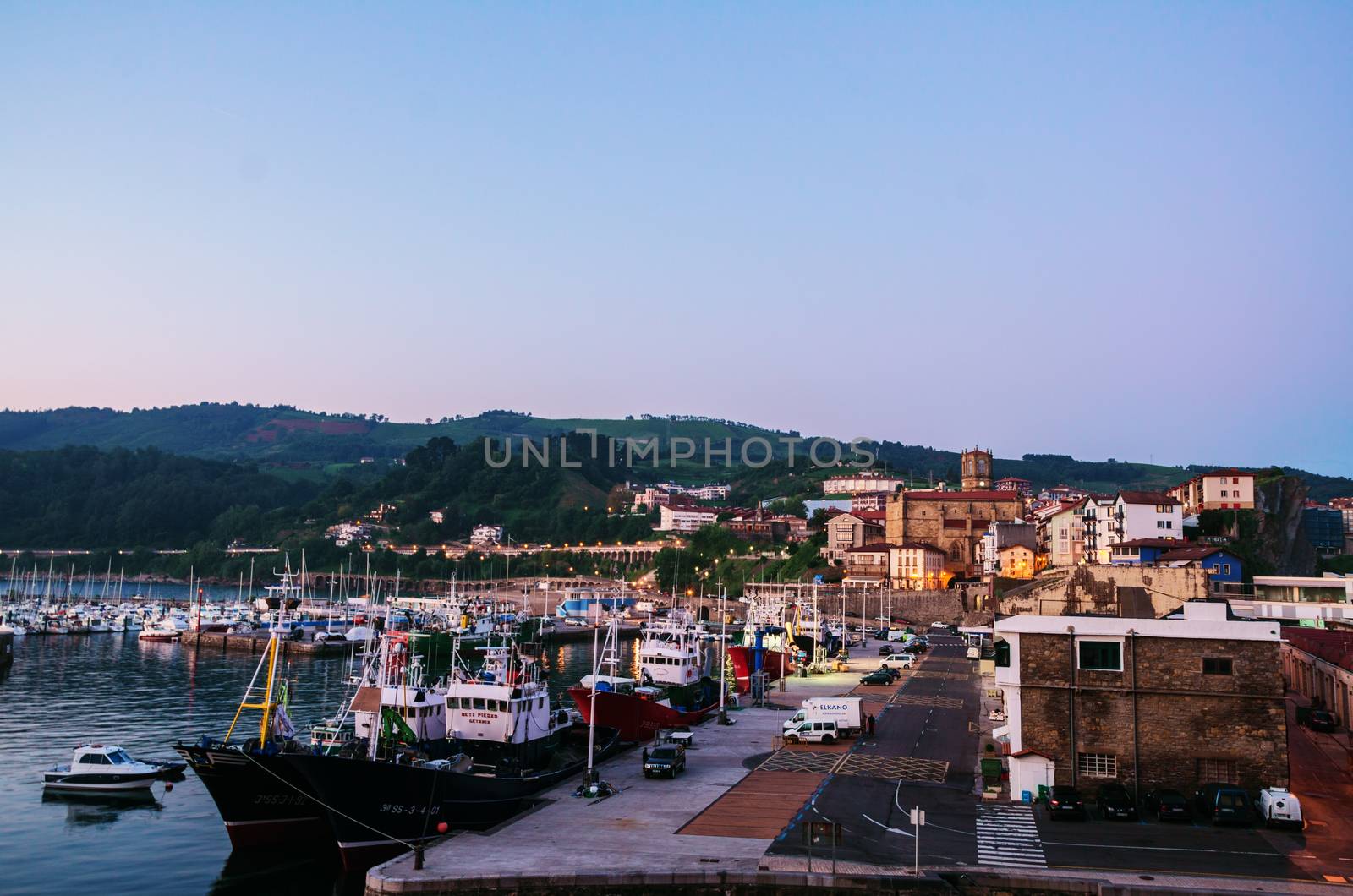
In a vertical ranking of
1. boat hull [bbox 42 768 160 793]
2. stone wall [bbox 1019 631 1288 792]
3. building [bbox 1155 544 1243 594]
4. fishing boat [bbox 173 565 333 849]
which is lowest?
boat hull [bbox 42 768 160 793]

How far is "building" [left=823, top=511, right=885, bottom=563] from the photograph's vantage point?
165 metres

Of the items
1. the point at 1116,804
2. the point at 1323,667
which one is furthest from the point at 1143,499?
the point at 1116,804

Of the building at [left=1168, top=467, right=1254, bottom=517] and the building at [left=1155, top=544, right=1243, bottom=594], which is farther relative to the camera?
the building at [left=1168, top=467, right=1254, bottom=517]

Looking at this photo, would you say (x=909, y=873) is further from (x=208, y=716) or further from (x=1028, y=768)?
(x=208, y=716)

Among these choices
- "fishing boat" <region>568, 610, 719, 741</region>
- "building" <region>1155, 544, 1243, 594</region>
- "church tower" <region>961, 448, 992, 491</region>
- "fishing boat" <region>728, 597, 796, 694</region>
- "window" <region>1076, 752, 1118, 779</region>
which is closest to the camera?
"window" <region>1076, 752, 1118, 779</region>

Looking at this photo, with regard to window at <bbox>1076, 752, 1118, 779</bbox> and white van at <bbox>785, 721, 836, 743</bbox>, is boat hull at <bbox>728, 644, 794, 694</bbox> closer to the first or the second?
white van at <bbox>785, 721, 836, 743</bbox>

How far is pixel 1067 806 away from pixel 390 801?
19.0 m

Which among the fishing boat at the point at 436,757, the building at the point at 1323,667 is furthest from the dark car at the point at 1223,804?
the building at the point at 1323,667

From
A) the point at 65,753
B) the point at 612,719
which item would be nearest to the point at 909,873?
the point at 612,719

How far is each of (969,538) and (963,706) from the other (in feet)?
363

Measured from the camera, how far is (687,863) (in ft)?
81.7

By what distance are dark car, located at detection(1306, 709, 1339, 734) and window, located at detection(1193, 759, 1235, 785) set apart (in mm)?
18957

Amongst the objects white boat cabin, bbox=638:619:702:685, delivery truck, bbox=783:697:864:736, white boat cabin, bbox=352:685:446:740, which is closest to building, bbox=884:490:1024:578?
white boat cabin, bbox=638:619:702:685

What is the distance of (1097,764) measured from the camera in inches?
1254
